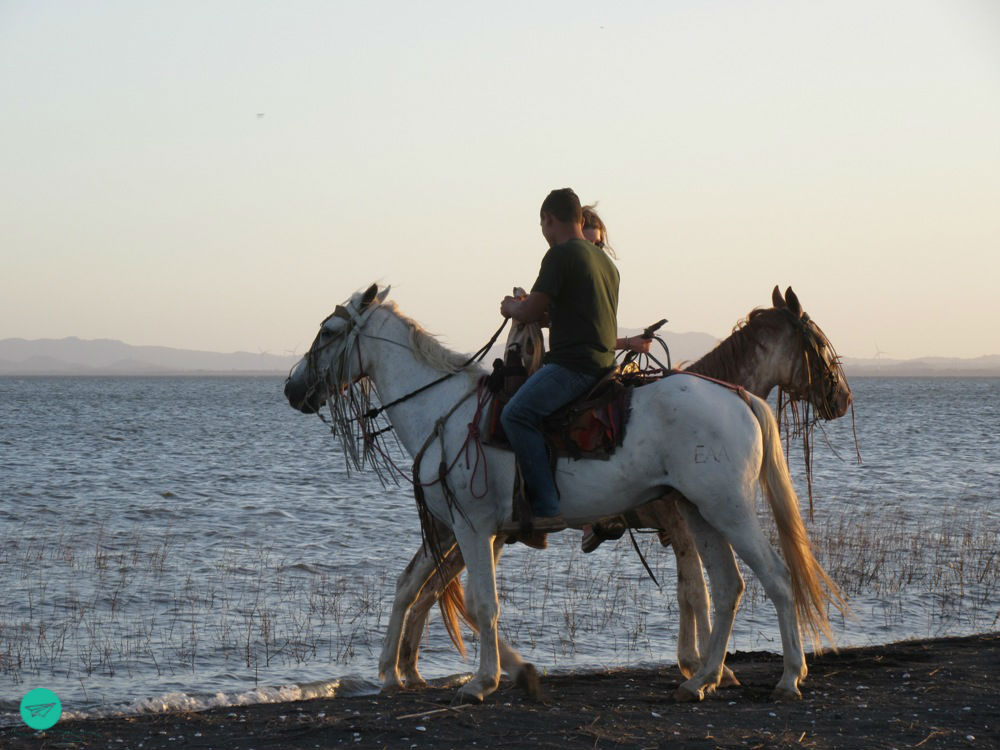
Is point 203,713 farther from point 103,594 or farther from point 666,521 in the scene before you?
point 103,594

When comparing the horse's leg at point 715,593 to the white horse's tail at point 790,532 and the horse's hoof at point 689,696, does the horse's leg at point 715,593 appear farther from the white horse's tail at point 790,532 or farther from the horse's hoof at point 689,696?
the white horse's tail at point 790,532

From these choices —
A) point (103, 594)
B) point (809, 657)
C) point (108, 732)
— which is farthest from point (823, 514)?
point (108, 732)

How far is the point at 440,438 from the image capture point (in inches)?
297

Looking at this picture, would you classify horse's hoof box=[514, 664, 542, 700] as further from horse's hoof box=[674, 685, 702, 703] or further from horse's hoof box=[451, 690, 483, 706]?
horse's hoof box=[674, 685, 702, 703]

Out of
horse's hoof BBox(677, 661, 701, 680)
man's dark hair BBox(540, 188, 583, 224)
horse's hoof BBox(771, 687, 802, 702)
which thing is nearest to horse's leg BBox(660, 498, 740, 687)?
horse's hoof BBox(677, 661, 701, 680)

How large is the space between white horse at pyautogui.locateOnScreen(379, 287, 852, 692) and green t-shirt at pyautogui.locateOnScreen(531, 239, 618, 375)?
1482 millimetres

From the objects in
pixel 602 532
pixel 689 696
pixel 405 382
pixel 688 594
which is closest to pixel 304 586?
pixel 602 532

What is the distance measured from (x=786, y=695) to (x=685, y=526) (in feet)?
4.94

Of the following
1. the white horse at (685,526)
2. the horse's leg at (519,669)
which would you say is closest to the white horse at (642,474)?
the horse's leg at (519,669)

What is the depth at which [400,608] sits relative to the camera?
8.54 meters

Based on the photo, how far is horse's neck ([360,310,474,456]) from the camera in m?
7.81

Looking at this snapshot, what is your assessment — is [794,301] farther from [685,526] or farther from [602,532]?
[602,532]

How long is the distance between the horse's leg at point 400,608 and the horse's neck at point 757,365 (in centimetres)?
256

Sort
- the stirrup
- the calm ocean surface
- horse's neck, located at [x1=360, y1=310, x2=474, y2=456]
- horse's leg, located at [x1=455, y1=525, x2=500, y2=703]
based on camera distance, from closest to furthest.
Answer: horse's leg, located at [x1=455, y1=525, x2=500, y2=703] → horse's neck, located at [x1=360, y1=310, x2=474, y2=456] → the stirrup → the calm ocean surface
